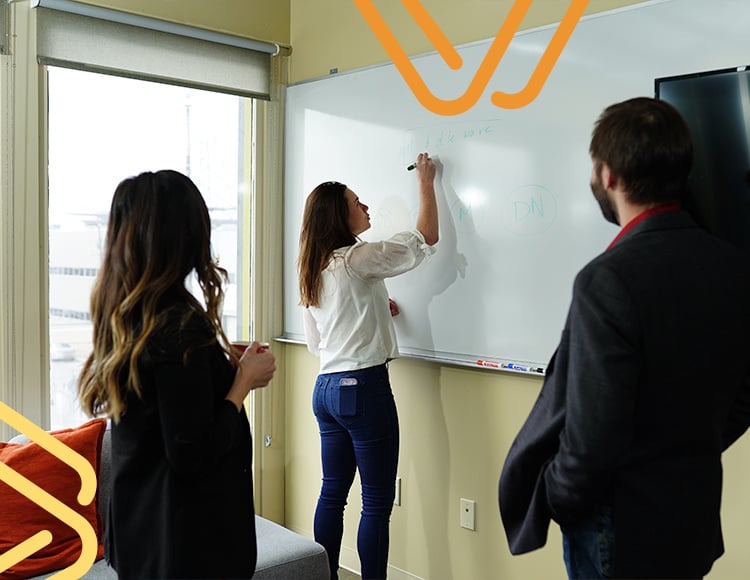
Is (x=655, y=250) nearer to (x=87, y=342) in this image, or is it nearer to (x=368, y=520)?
(x=368, y=520)

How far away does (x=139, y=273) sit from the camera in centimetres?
157

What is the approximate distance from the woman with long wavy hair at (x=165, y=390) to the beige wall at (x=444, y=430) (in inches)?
55.4

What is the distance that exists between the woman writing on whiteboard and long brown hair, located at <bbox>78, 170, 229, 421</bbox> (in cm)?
124

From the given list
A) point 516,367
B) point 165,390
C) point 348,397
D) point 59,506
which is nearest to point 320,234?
point 348,397

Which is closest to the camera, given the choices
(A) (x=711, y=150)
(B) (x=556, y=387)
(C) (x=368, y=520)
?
(B) (x=556, y=387)

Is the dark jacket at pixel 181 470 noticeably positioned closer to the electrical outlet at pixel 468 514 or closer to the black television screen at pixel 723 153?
the black television screen at pixel 723 153

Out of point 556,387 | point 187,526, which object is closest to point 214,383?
point 187,526

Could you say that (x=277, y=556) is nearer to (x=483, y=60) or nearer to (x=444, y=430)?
(x=444, y=430)

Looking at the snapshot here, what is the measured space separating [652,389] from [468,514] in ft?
5.48

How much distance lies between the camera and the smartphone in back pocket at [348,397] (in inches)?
111

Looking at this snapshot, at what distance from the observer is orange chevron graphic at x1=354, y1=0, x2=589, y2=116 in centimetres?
264

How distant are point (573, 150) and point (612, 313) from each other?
1.29 meters

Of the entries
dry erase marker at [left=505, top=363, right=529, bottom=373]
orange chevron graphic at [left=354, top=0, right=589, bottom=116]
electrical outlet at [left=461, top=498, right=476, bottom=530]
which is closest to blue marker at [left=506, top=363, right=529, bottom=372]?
dry erase marker at [left=505, top=363, right=529, bottom=373]

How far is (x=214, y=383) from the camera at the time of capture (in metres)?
1.62
